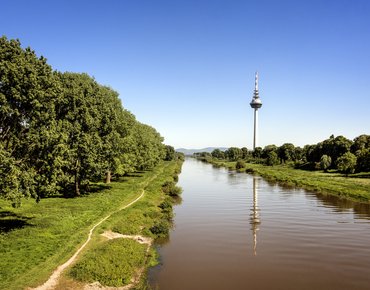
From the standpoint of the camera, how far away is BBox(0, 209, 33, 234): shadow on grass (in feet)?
104

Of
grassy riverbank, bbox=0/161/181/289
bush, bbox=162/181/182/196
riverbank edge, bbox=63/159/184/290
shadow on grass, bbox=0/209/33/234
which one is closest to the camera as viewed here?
riverbank edge, bbox=63/159/184/290

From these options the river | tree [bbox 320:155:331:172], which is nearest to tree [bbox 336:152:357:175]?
tree [bbox 320:155:331:172]

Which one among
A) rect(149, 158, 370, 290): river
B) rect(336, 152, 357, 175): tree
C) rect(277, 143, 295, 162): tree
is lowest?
rect(149, 158, 370, 290): river

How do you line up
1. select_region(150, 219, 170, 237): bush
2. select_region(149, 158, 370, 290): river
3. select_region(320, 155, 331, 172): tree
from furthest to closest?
select_region(320, 155, 331, 172): tree
select_region(150, 219, 170, 237): bush
select_region(149, 158, 370, 290): river

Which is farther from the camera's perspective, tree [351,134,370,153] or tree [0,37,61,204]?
tree [351,134,370,153]

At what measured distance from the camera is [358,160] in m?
103

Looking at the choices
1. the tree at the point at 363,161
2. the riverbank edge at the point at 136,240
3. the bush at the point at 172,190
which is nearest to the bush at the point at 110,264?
the riverbank edge at the point at 136,240

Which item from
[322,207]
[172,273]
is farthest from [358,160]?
[172,273]

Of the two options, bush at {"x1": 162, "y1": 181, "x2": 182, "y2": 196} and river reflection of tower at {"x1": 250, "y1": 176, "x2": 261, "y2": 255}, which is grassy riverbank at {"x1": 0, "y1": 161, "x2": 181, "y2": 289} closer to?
bush at {"x1": 162, "y1": 181, "x2": 182, "y2": 196}

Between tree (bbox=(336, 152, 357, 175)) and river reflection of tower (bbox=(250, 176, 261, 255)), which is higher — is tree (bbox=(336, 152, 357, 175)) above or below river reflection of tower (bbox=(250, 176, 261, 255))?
above

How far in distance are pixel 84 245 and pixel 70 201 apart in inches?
805

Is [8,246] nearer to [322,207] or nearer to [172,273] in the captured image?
[172,273]

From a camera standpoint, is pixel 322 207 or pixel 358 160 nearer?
pixel 322 207

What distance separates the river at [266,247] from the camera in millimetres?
25219
